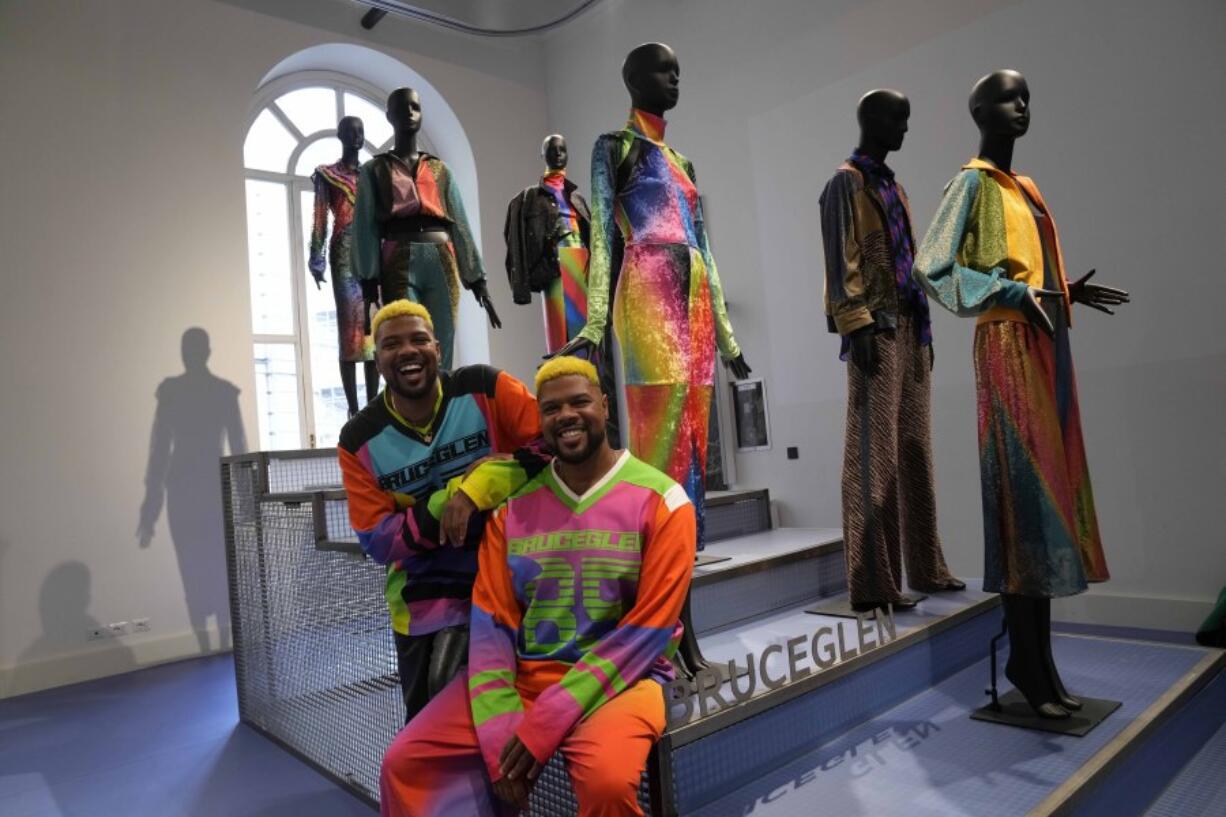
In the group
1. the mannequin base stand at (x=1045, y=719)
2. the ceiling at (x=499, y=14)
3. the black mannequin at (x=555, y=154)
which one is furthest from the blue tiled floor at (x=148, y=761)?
the ceiling at (x=499, y=14)

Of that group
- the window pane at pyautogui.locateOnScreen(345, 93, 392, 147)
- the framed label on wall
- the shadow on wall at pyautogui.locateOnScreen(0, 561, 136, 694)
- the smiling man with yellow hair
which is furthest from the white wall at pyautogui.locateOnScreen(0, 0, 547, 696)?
the smiling man with yellow hair

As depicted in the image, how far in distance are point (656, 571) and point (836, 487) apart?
340cm

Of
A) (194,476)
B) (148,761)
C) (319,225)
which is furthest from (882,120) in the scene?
(194,476)

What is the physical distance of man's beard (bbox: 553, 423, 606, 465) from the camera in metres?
1.68

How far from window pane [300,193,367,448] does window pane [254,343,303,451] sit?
0.15 meters

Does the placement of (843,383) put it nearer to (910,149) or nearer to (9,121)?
(910,149)

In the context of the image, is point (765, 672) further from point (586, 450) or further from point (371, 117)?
point (371, 117)

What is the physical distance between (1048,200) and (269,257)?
508 centimetres

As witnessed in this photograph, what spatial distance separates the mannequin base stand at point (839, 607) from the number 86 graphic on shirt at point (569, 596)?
157 cm

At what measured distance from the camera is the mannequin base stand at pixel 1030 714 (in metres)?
2.27

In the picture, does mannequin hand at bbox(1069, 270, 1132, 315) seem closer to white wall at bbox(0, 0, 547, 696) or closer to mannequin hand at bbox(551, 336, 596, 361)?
mannequin hand at bbox(551, 336, 596, 361)

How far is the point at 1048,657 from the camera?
230cm

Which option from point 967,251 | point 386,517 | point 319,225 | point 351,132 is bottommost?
point 386,517

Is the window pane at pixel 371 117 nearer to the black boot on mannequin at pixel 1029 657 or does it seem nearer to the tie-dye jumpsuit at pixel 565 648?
the tie-dye jumpsuit at pixel 565 648
